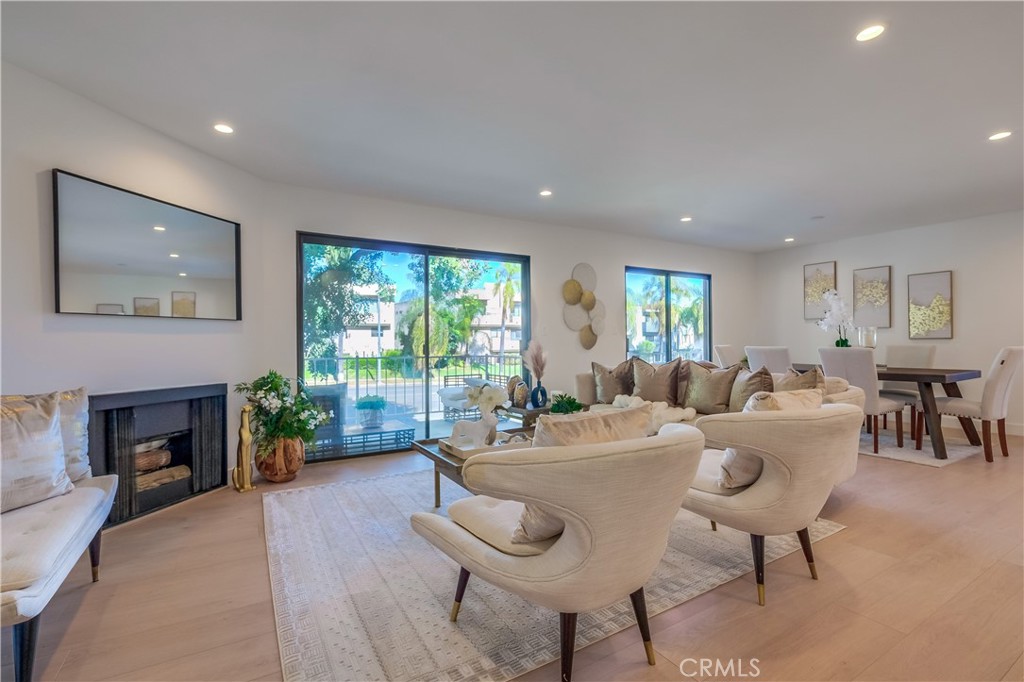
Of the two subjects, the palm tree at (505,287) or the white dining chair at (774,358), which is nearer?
the white dining chair at (774,358)

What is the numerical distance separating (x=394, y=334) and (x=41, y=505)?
3.00 metres

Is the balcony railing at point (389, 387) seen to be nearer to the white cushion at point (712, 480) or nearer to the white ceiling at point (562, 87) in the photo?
the white ceiling at point (562, 87)

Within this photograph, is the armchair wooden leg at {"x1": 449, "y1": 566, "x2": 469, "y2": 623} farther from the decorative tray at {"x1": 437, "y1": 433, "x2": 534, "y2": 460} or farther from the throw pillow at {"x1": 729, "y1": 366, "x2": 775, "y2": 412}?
the throw pillow at {"x1": 729, "y1": 366, "x2": 775, "y2": 412}

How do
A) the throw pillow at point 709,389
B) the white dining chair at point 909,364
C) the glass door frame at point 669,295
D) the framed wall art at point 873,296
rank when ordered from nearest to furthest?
the throw pillow at point 709,389
the white dining chair at point 909,364
the framed wall art at point 873,296
the glass door frame at point 669,295

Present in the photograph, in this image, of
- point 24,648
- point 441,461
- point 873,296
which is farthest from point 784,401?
point 873,296

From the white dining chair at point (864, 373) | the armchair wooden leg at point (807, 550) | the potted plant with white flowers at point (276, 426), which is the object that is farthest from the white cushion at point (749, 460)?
the potted plant with white flowers at point (276, 426)

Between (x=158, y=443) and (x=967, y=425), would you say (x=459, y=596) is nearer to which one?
(x=158, y=443)

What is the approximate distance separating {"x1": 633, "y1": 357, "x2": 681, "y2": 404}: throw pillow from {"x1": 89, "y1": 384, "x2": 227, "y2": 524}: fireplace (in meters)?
3.60

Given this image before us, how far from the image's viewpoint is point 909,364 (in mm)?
5215

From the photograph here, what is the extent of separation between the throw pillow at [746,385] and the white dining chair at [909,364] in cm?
213

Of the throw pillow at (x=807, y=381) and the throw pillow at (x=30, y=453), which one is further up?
the throw pillow at (x=807, y=381)

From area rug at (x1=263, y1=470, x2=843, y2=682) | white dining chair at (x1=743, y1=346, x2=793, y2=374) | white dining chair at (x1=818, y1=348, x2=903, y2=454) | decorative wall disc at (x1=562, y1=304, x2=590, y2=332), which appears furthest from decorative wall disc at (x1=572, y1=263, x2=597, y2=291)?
area rug at (x1=263, y1=470, x2=843, y2=682)

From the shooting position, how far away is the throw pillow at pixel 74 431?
6.85 feet

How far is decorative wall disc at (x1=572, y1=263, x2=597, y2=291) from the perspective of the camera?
580cm
